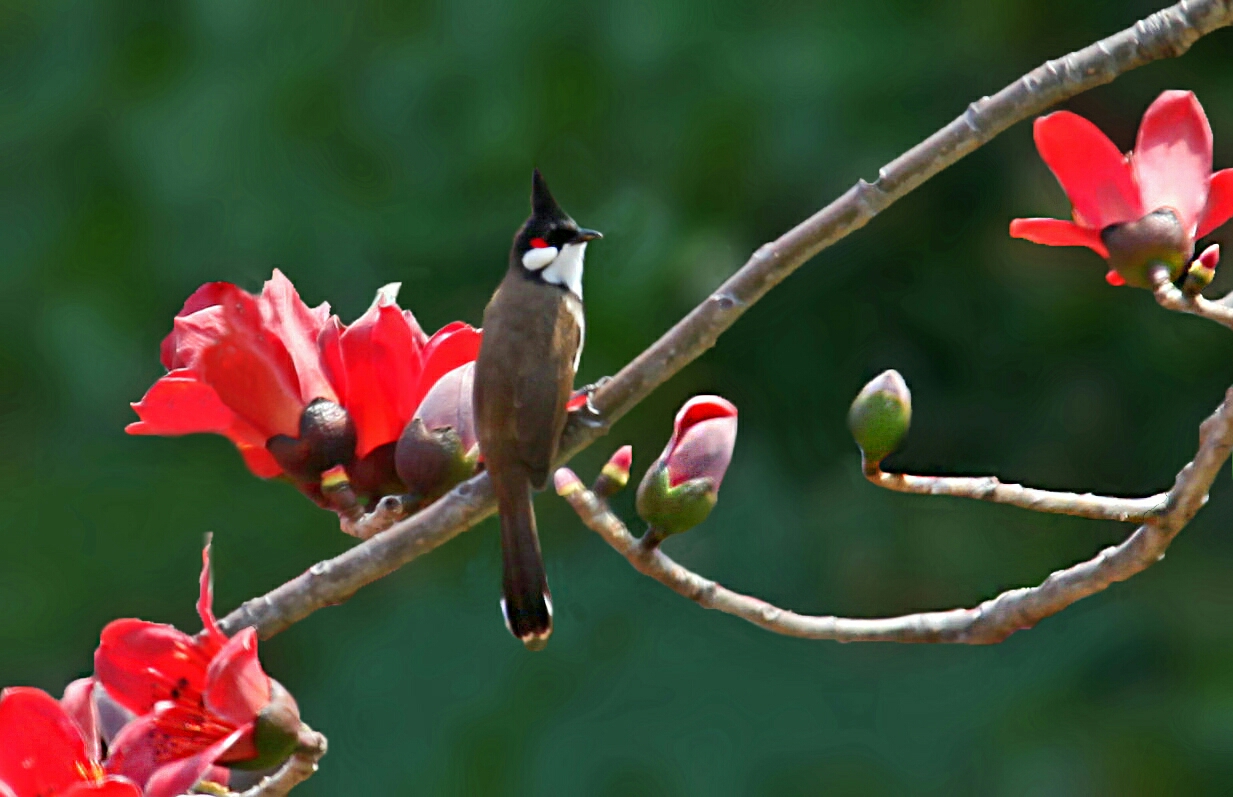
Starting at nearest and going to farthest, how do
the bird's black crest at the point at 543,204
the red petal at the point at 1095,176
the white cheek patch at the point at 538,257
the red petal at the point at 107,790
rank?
the red petal at the point at 107,790, the red petal at the point at 1095,176, the bird's black crest at the point at 543,204, the white cheek patch at the point at 538,257

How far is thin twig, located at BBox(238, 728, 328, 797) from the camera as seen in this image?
0.38 meters

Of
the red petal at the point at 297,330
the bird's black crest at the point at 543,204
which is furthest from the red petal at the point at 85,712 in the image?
the bird's black crest at the point at 543,204

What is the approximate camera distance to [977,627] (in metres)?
0.44

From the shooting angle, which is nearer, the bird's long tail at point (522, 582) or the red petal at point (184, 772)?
the red petal at point (184, 772)

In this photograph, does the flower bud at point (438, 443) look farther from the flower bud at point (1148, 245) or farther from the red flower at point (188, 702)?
the flower bud at point (1148, 245)

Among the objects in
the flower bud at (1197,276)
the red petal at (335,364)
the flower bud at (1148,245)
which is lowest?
the flower bud at (1197,276)

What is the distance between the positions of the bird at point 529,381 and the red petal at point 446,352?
27mm

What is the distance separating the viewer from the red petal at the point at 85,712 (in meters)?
0.43

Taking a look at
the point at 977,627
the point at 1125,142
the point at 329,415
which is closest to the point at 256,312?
the point at 329,415

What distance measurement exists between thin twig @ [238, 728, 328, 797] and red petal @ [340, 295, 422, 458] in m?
0.13

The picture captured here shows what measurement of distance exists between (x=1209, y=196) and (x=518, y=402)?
0.27 m

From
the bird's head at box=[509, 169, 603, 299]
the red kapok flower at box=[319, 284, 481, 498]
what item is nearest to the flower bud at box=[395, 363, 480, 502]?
the red kapok flower at box=[319, 284, 481, 498]

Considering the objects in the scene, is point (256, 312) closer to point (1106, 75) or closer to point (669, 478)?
point (669, 478)

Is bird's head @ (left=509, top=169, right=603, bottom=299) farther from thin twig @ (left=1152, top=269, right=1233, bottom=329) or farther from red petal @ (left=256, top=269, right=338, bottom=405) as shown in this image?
thin twig @ (left=1152, top=269, right=1233, bottom=329)
